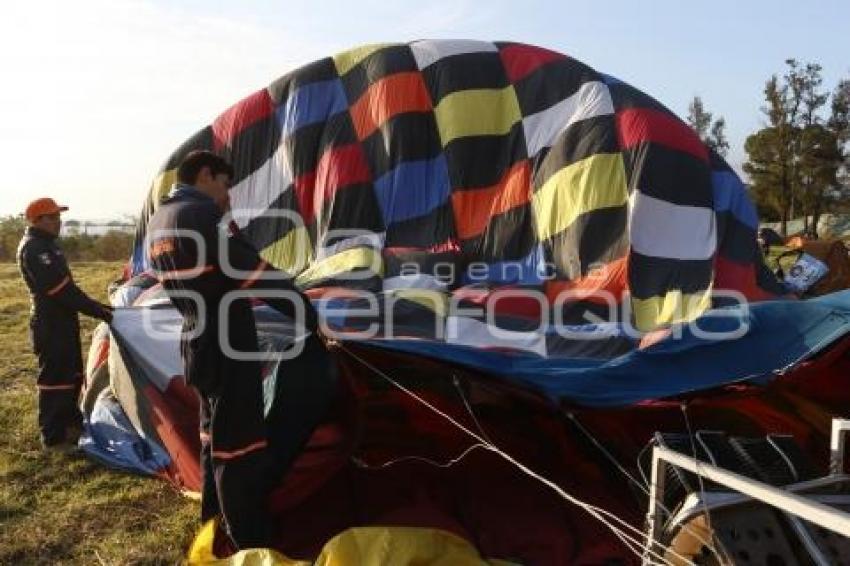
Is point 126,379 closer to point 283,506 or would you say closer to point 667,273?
point 283,506

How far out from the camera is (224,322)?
269cm

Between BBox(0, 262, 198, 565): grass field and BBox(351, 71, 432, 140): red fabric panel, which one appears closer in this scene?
BBox(0, 262, 198, 565): grass field

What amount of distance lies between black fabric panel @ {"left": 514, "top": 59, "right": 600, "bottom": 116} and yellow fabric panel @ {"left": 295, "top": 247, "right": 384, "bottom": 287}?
133 cm

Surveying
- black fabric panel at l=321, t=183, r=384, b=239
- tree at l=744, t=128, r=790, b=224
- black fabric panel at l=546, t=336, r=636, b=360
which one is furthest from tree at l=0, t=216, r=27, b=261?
tree at l=744, t=128, r=790, b=224

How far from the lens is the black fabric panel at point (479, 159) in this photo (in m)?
5.31

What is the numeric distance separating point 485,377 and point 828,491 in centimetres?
109

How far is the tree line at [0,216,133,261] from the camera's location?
19.2 meters

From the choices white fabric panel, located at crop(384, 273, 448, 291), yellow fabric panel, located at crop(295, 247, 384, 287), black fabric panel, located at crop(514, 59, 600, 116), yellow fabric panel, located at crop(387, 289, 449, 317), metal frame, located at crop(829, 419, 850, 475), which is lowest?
metal frame, located at crop(829, 419, 850, 475)

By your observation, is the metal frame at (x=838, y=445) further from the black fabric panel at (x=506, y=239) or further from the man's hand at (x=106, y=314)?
the man's hand at (x=106, y=314)

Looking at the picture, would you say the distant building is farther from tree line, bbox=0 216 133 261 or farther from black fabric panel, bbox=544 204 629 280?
black fabric panel, bbox=544 204 629 280

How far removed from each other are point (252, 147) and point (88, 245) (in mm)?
15649

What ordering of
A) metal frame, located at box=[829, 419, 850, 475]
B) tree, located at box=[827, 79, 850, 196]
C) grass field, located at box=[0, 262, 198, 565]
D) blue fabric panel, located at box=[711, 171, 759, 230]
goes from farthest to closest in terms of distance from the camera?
tree, located at box=[827, 79, 850, 196] → blue fabric panel, located at box=[711, 171, 759, 230] → grass field, located at box=[0, 262, 198, 565] → metal frame, located at box=[829, 419, 850, 475]

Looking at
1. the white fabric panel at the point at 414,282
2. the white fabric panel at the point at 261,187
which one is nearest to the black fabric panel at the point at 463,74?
the white fabric panel at the point at 261,187

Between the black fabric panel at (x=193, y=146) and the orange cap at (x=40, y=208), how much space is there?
41.3 inches
